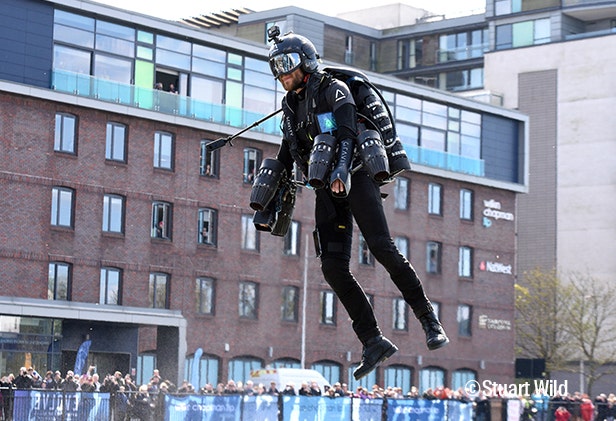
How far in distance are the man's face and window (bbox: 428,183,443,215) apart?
76.2 m

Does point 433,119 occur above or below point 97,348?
above

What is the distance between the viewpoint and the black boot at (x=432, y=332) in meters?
12.0

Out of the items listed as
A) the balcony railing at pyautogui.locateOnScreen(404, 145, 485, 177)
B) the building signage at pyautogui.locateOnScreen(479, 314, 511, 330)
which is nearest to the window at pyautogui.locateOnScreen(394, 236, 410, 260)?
→ the balcony railing at pyautogui.locateOnScreen(404, 145, 485, 177)

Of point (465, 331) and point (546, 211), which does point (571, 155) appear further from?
point (465, 331)

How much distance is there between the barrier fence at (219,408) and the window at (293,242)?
119 feet

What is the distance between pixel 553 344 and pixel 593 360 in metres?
3.21

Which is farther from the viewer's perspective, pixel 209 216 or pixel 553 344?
pixel 553 344

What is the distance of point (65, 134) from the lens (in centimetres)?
6694

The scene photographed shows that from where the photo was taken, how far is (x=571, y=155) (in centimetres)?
10844

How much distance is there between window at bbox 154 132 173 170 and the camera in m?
71.6

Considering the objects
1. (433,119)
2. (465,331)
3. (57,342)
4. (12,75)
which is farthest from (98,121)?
(465,331)

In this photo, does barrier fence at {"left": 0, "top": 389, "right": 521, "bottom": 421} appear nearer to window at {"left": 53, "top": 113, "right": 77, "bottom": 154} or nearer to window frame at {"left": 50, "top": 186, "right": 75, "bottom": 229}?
window frame at {"left": 50, "top": 186, "right": 75, "bottom": 229}

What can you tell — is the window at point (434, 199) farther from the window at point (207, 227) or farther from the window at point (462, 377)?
the window at point (207, 227)

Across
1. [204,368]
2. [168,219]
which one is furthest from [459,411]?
[168,219]
